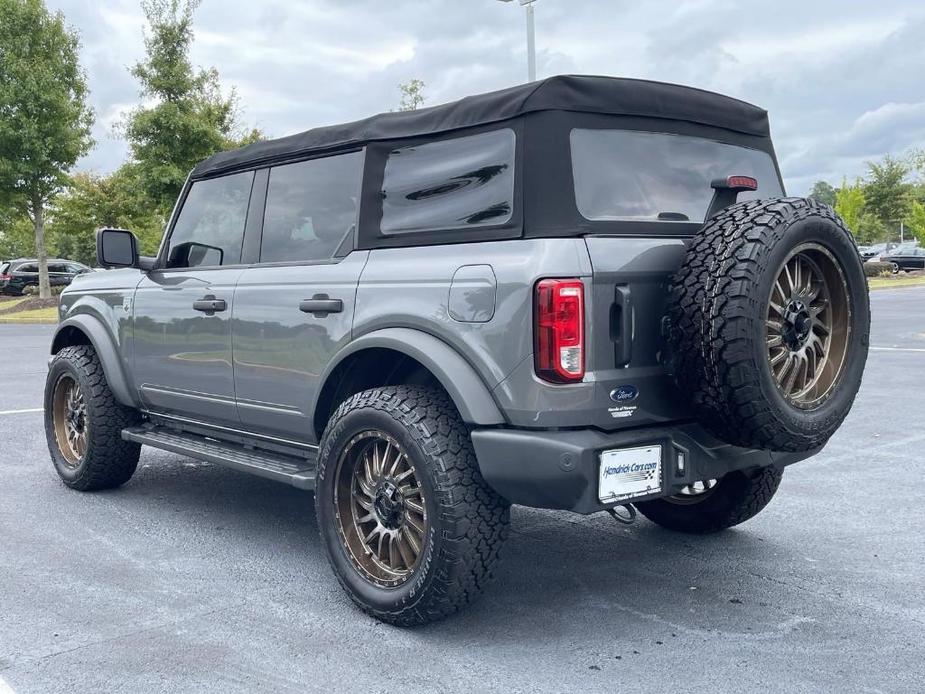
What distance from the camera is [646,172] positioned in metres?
3.64

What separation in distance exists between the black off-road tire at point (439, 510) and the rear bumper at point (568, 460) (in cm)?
11

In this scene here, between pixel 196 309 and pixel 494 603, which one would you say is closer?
pixel 494 603

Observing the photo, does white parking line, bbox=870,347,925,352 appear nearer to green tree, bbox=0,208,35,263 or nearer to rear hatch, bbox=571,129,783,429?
rear hatch, bbox=571,129,783,429

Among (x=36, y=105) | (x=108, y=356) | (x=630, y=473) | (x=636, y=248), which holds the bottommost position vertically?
(x=630, y=473)

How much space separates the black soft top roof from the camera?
135 inches

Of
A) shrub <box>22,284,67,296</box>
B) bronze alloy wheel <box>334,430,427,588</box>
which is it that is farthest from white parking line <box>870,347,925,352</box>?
shrub <box>22,284,67,296</box>

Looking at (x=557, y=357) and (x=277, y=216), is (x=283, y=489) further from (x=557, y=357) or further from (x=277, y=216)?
(x=557, y=357)

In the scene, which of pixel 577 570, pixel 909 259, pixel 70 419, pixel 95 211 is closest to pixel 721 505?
pixel 577 570

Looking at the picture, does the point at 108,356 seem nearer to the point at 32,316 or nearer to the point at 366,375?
the point at 366,375

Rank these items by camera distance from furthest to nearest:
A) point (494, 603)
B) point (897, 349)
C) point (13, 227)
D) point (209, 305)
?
point (13, 227) → point (897, 349) → point (209, 305) → point (494, 603)

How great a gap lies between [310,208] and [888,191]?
62319mm

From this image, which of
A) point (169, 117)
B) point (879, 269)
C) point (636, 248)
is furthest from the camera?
point (879, 269)

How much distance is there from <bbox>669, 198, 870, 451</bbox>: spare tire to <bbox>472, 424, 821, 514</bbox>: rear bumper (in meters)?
0.16

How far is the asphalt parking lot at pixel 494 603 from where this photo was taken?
3096 mm
